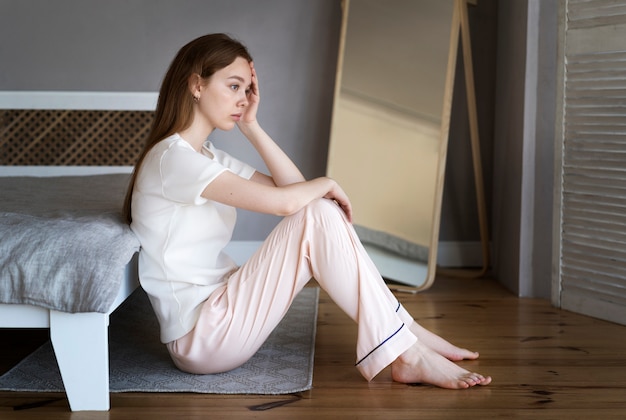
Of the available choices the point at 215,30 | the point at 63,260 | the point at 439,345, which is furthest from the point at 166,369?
the point at 215,30

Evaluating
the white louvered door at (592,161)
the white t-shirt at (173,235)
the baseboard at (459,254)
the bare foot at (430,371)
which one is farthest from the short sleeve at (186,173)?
the baseboard at (459,254)

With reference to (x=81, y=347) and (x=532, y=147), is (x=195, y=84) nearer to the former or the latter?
(x=81, y=347)

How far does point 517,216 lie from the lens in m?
3.17

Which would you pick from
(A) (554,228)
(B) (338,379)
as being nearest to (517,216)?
(A) (554,228)

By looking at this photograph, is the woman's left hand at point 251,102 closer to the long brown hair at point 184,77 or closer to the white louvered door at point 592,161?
the long brown hair at point 184,77

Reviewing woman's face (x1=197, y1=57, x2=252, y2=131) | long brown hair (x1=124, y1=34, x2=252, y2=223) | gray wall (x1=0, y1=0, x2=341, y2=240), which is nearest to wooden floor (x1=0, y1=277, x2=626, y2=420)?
long brown hair (x1=124, y1=34, x2=252, y2=223)

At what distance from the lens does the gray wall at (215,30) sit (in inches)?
143

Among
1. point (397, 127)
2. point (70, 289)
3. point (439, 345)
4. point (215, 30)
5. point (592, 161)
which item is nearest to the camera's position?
point (70, 289)

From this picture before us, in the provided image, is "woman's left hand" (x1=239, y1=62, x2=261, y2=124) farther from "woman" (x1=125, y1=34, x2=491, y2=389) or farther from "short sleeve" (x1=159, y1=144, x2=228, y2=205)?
"short sleeve" (x1=159, y1=144, x2=228, y2=205)

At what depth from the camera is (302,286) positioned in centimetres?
191

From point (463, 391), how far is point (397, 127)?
1.62 m

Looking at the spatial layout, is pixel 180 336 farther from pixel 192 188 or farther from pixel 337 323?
pixel 337 323

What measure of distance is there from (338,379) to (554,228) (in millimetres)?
1228

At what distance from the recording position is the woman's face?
6.43 feet
